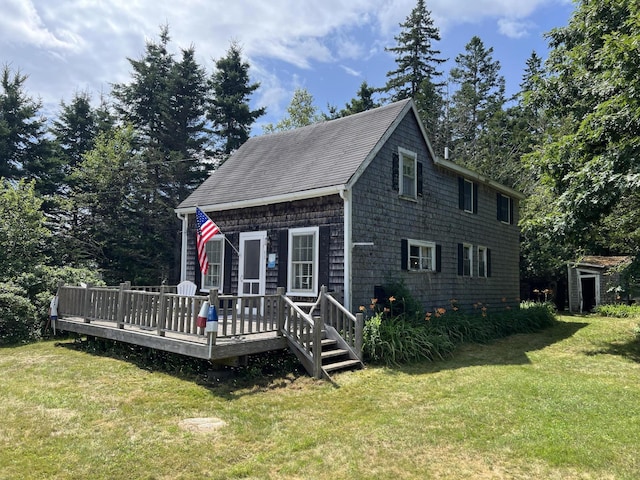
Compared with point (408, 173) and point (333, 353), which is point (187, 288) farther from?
point (408, 173)

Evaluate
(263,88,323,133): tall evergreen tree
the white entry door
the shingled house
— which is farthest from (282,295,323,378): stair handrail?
(263,88,323,133): tall evergreen tree

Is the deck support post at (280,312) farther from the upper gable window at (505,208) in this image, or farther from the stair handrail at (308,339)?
the upper gable window at (505,208)

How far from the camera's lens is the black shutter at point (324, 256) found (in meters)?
10.3

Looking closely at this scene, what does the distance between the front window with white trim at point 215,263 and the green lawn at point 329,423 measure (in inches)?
161

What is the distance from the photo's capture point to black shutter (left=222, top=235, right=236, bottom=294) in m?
12.2

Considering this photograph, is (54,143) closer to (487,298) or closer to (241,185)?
(241,185)

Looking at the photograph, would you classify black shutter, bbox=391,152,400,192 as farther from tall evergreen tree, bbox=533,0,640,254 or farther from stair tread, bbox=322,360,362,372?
stair tread, bbox=322,360,362,372

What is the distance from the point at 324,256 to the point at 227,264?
3.29 meters

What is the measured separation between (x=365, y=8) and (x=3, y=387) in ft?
43.9

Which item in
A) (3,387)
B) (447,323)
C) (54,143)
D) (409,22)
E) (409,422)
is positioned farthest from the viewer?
(409,22)

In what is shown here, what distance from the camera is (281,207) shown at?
1140 centimetres

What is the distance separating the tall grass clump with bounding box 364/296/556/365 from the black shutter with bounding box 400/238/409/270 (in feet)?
4.16

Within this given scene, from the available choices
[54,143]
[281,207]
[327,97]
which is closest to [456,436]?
[281,207]

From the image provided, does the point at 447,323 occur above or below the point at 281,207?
below
